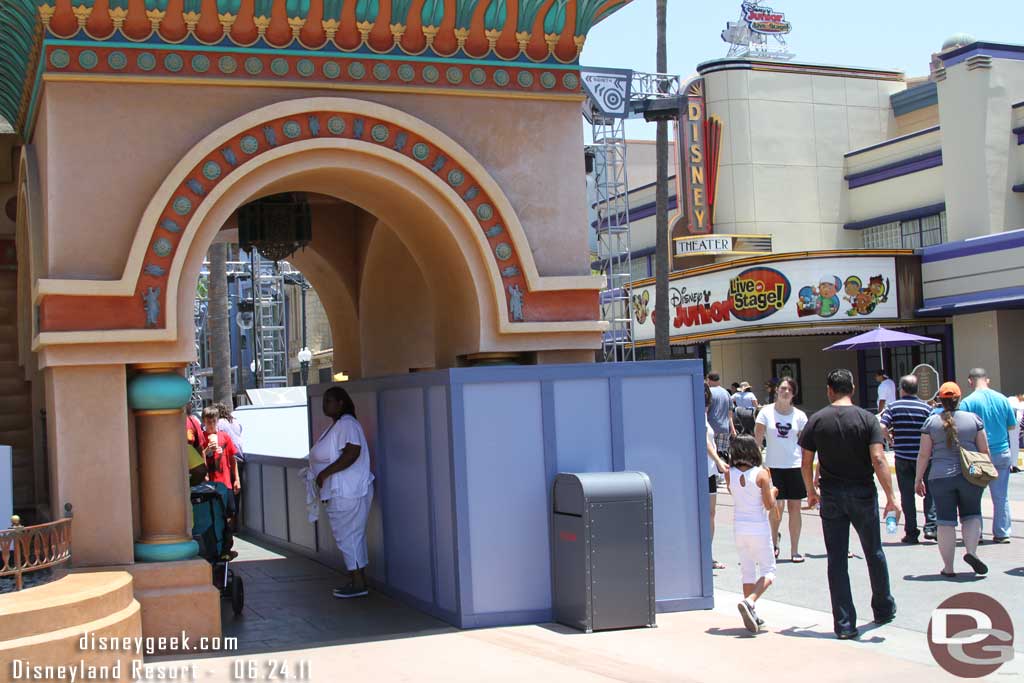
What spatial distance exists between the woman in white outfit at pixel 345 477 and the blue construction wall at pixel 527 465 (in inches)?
27.1

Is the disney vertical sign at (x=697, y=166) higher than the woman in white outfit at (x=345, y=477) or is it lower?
higher

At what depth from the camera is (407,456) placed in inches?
380

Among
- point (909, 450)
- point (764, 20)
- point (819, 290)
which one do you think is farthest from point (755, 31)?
point (909, 450)

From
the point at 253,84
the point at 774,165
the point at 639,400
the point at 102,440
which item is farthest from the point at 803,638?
the point at 774,165

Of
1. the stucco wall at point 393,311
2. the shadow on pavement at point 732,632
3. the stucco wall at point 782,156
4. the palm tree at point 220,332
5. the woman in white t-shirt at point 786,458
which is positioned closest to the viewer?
the shadow on pavement at point 732,632

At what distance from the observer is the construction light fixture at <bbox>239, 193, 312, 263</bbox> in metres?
11.9

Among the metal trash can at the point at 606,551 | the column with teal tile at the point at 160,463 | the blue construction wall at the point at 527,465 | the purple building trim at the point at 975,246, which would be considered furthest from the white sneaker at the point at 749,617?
the purple building trim at the point at 975,246

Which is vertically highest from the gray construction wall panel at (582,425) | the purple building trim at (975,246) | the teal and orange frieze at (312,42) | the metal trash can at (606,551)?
the teal and orange frieze at (312,42)

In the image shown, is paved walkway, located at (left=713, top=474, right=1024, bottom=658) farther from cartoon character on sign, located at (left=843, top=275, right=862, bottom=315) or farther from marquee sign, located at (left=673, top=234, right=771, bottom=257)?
marquee sign, located at (left=673, top=234, right=771, bottom=257)

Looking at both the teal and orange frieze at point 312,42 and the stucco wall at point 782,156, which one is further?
the stucco wall at point 782,156

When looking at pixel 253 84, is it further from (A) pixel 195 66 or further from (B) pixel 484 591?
(B) pixel 484 591

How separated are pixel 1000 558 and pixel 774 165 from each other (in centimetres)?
2152

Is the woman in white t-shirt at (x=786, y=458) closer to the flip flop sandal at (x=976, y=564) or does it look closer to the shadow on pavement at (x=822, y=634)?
the flip flop sandal at (x=976, y=564)

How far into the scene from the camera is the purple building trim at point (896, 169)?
28266 millimetres
